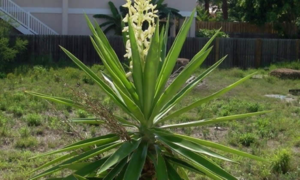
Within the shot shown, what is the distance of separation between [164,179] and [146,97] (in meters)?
0.56

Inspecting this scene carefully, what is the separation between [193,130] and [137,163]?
22.8 feet

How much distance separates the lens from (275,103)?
14359mm

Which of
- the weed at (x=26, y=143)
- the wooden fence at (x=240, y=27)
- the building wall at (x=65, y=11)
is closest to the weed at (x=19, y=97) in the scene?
the weed at (x=26, y=143)

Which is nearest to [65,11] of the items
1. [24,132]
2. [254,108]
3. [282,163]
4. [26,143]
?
[254,108]

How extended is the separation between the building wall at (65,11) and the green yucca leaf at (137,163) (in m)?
26.6

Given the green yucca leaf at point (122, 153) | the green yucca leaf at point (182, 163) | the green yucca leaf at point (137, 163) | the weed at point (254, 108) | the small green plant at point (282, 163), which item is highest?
the green yucca leaf at point (122, 153)

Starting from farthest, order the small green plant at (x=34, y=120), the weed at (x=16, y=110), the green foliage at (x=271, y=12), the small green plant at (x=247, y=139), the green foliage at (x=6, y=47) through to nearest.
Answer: the green foliage at (x=271, y=12), the green foliage at (x=6, y=47), the weed at (x=16, y=110), the small green plant at (x=34, y=120), the small green plant at (x=247, y=139)

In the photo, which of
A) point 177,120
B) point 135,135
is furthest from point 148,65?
point 177,120

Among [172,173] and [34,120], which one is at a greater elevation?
[172,173]

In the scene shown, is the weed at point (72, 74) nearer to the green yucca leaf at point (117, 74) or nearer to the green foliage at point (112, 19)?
the green foliage at point (112, 19)

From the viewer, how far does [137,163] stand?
3.53 meters

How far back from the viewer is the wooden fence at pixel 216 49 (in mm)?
24188

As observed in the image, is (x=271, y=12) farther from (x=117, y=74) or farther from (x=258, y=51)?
(x=117, y=74)

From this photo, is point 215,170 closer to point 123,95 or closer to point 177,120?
point 123,95
